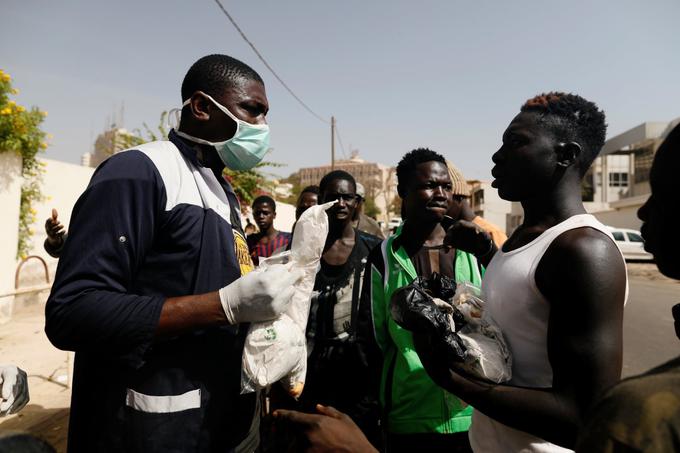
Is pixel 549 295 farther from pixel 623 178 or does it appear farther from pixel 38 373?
pixel 623 178

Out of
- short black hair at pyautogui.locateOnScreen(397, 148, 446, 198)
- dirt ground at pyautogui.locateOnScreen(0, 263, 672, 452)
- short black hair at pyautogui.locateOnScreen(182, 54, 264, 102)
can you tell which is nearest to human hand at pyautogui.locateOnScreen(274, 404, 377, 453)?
short black hair at pyautogui.locateOnScreen(182, 54, 264, 102)

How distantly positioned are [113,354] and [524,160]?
1.46 m

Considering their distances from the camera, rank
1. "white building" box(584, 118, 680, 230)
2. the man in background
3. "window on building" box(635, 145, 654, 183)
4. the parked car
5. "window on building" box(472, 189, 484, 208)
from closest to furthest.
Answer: the man in background < the parked car < "white building" box(584, 118, 680, 230) < "window on building" box(635, 145, 654, 183) < "window on building" box(472, 189, 484, 208)

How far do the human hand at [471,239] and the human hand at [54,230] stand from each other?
2212mm

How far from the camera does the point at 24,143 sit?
6441 millimetres

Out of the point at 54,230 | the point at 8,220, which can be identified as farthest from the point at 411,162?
the point at 8,220

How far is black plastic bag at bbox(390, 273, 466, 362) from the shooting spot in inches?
47.4

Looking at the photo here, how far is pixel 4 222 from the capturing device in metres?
6.28

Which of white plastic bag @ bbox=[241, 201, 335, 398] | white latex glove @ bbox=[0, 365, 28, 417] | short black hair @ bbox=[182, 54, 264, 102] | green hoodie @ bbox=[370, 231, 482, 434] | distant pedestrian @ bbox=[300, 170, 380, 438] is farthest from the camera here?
distant pedestrian @ bbox=[300, 170, 380, 438]

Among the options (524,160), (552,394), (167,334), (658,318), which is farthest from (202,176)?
(658,318)

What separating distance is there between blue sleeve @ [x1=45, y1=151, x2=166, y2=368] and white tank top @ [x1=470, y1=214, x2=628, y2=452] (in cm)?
109

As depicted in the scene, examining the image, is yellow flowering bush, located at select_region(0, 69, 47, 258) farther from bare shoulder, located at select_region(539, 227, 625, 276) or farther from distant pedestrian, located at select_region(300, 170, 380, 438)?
bare shoulder, located at select_region(539, 227, 625, 276)

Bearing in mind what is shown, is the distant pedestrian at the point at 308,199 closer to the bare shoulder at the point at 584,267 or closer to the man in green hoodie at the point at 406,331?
the man in green hoodie at the point at 406,331

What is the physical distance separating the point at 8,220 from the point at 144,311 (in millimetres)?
6992
